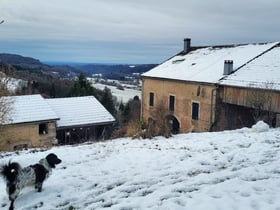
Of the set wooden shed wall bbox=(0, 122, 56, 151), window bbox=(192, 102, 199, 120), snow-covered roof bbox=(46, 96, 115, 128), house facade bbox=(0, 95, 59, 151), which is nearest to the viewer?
wooden shed wall bbox=(0, 122, 56, 151)

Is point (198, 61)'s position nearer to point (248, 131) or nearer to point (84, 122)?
point (84, 122)

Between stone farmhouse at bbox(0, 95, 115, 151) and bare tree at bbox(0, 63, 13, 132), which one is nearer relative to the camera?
bare tree at bbox(0, 63, 13, 132)

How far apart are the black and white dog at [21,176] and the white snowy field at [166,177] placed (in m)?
0.26

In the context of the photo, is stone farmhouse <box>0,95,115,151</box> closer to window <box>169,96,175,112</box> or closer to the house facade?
the house facade

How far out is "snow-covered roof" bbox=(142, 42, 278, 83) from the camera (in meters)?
24.3

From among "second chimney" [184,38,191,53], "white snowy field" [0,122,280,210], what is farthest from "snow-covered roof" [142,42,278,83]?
"white snowy field" [0,122,280,210]

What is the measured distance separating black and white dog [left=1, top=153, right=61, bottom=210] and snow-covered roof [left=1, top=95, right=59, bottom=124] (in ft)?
56.4

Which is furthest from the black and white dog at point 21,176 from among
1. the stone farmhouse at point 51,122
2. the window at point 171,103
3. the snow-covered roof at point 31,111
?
the window at point 171,103

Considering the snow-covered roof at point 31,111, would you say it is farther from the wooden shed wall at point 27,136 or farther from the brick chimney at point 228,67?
the brick chimney at point 228,67

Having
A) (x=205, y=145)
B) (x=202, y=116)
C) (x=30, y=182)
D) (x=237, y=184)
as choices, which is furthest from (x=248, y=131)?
(x=202, y=116)

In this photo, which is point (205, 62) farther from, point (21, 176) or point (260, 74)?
point (21, 176)

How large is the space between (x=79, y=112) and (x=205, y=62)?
12.1 metres

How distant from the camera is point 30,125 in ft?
77.3

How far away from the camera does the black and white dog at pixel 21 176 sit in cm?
608
